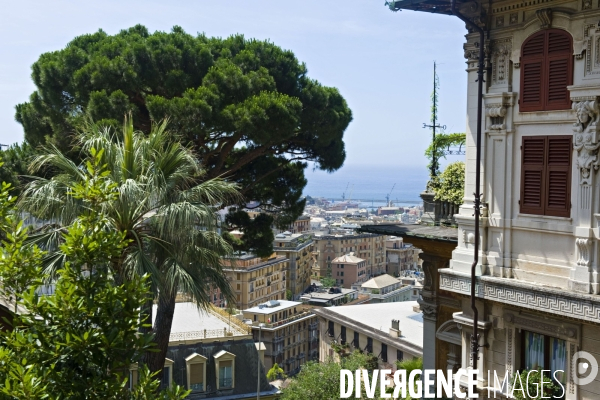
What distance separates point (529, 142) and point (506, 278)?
2.13 metres

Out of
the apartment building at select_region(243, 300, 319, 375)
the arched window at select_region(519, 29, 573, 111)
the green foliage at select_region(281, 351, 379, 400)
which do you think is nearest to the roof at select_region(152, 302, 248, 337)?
the green foliage at select_region(281, 351, 379, 400)

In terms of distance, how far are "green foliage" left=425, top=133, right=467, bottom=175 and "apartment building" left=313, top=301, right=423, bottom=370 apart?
26650mm

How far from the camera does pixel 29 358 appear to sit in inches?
269

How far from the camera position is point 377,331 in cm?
4825

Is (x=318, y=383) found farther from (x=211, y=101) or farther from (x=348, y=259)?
(x=348, y=259)

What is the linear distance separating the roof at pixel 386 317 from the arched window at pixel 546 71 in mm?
35122

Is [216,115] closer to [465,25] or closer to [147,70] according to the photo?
[147,70]

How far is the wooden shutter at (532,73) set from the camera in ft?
36.5

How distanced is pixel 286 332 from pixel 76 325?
84.2 m

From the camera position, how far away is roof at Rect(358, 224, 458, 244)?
14382 millimetres

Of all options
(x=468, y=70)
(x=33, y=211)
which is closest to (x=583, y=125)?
(x=468, y=70)

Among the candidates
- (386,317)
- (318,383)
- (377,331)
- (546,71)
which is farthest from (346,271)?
(546,71)

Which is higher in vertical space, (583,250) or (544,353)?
(583,250)

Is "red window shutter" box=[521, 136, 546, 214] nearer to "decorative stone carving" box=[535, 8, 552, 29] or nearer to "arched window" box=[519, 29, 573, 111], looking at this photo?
"arched window" box=[519, 29, 573, 111]
